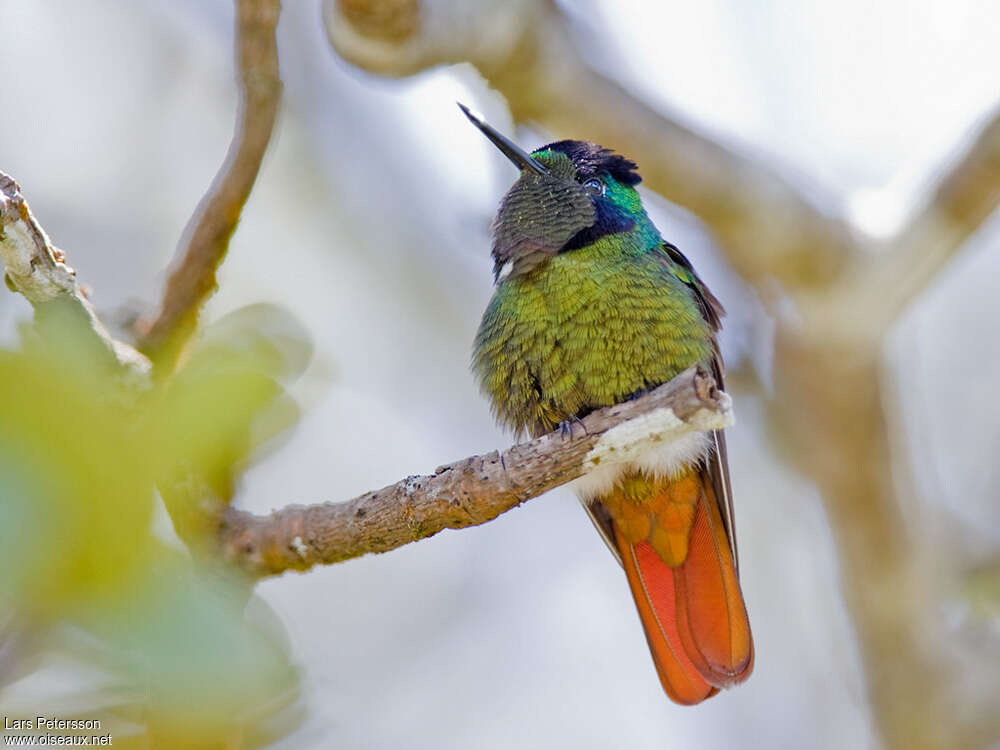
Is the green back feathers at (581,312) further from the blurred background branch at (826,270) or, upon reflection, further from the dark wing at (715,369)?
the blurred background branch at (826,270)

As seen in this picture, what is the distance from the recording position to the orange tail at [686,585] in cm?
336

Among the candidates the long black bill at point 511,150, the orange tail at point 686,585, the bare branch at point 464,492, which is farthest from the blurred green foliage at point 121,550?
the long black bill at point 511,150

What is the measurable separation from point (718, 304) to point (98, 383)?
92.3 inches

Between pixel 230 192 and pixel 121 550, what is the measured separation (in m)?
1.37

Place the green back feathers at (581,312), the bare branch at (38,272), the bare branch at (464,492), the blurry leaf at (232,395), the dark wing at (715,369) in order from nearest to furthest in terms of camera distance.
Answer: the blurry leaf at (232,395)
the bare branch at (38,272)
the bare branch at (464,492)
the green back feathers at (581,312)
the dark wing at (715,369)

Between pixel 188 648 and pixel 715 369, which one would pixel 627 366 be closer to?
pixel 715 369

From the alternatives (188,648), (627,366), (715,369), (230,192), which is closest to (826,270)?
(715,369)

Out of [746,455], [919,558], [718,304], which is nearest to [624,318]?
[718,304]

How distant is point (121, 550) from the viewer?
4.87ft

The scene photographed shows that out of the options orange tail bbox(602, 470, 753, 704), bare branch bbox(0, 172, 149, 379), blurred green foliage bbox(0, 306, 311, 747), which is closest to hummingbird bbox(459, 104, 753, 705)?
orange tail bbox(602, 470, 753, 704)

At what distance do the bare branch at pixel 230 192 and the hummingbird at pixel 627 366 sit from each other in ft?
3.40

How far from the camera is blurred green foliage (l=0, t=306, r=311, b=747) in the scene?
1.40 meters

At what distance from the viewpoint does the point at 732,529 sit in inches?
131

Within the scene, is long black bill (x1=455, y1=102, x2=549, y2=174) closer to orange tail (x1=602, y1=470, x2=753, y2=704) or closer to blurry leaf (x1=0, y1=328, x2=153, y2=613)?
orange tail (x1=602, y1=470, x2=753, y2=704)
